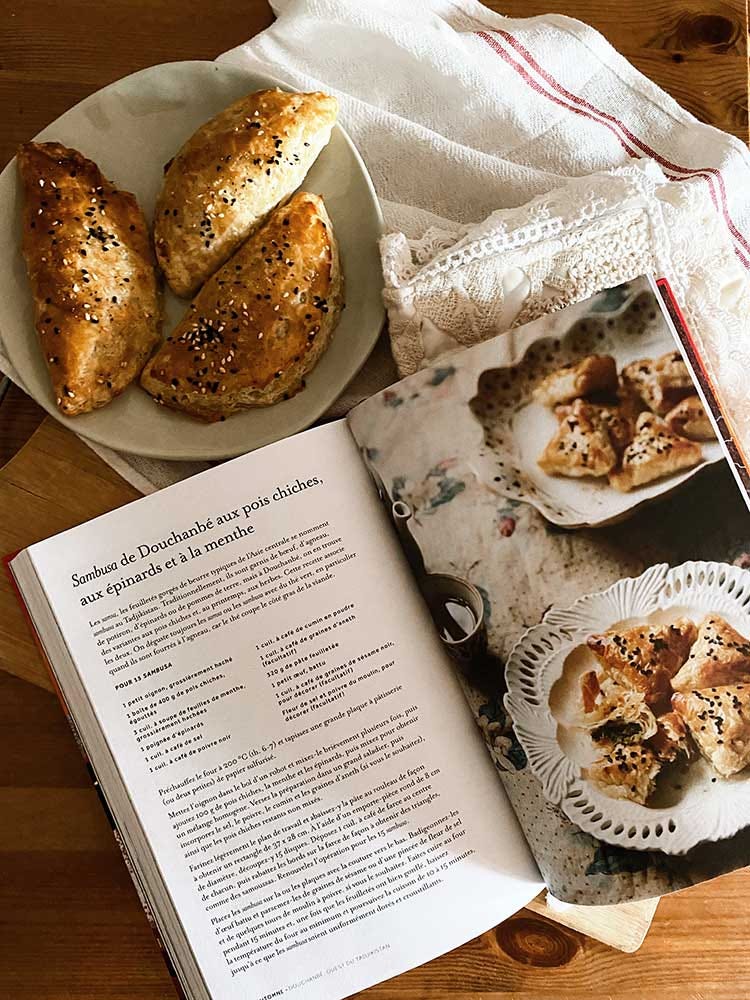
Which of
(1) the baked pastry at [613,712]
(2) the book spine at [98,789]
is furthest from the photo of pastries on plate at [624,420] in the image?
(2) the book spine at [98,789]

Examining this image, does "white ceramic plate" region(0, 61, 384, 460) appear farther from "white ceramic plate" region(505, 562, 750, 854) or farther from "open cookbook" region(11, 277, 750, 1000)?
"white ceramic plate" region(505, 562, 750, 854)

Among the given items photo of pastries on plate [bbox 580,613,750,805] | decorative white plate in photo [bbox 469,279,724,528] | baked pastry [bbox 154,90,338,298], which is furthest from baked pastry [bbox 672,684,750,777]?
baked pastry [bbox 154,90,338,298]

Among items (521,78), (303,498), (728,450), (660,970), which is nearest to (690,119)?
(521,78)

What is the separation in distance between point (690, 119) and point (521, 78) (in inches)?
5.0

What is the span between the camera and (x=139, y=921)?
0.65 meters

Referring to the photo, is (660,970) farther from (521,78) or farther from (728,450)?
(521,78)

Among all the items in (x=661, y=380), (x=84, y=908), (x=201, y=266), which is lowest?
(x=84, y=908)

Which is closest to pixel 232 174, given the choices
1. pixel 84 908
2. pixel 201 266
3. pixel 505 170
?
pixel 201 266

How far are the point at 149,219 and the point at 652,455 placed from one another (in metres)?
0.38

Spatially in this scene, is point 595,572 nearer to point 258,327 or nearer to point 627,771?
point 627,771

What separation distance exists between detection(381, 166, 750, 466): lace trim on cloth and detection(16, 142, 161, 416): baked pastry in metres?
0.17

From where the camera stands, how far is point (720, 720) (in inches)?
21.9

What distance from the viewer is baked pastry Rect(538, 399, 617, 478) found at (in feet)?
1.86

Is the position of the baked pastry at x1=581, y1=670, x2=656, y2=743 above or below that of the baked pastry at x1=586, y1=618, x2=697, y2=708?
below
